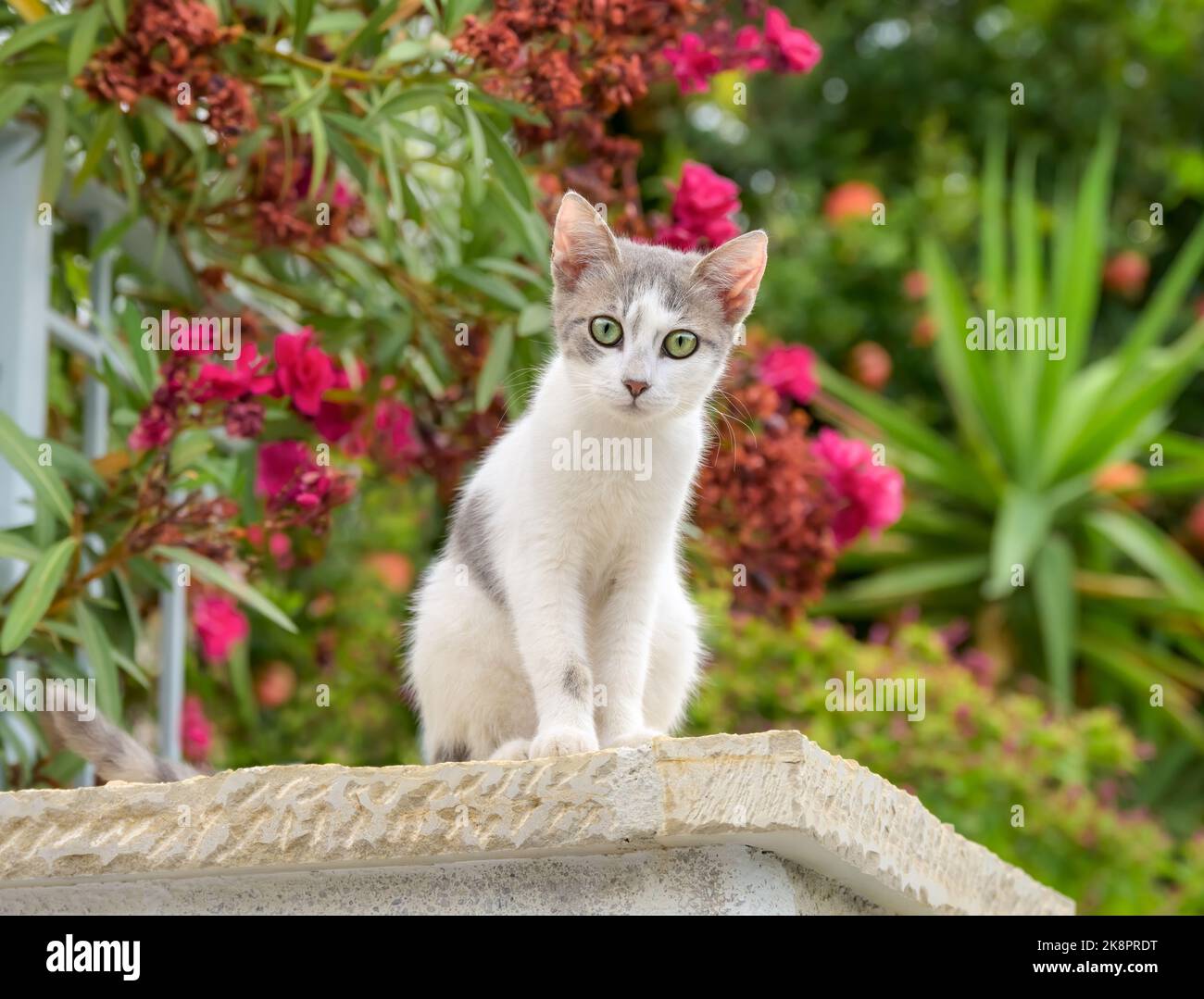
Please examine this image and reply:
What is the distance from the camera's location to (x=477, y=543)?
2.14 meters

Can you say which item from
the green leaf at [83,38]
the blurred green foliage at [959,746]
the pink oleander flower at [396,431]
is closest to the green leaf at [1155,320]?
the blurred green foliage at [959,746]

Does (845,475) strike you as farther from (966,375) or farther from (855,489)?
(966,375)

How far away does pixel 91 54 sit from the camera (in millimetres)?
2549

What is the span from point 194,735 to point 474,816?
6.82 feet

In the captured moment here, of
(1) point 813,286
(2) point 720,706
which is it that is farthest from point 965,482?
(2) point 720,706

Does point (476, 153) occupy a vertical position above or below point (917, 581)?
above

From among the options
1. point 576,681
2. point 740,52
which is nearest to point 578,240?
point 576,681

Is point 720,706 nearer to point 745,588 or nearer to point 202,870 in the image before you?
point 745,588

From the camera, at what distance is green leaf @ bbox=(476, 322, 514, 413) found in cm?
270

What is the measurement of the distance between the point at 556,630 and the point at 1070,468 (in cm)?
444

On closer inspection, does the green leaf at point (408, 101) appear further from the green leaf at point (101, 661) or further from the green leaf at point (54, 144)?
the green leaf at point (101, 661)

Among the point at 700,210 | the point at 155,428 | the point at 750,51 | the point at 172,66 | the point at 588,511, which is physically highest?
the point at 750,51

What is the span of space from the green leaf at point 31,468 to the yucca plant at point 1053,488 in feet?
12.6

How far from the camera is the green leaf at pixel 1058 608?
5.35m
